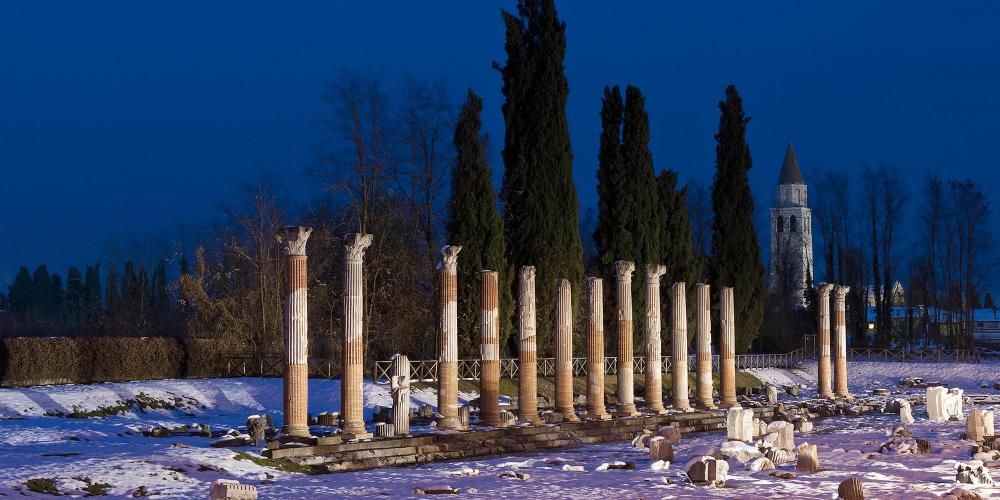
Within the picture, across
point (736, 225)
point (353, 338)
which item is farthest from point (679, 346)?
point (736, 225)

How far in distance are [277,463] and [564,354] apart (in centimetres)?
1170

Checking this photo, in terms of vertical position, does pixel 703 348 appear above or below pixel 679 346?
below

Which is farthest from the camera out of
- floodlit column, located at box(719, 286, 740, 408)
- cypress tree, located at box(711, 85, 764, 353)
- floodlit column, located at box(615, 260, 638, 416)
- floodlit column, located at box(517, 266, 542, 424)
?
cypress tree, located at box(711, 85, 764, 353)

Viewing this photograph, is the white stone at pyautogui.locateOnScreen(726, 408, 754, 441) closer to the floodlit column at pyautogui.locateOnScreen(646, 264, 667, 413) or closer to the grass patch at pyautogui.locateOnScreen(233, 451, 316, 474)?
the floodlit column at pyautogui.locateOnScreen(646, 264, 667, 413)

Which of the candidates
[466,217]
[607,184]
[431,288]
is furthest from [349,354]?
[607,184]

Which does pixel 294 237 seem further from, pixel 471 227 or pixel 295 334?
pixel 471 227

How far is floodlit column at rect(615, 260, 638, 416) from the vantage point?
34.7 m

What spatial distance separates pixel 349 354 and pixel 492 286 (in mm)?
5666

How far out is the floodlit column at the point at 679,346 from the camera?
123 ft

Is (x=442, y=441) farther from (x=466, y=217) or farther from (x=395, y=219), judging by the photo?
(x=395, y=219)

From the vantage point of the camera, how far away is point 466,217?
1697 inches

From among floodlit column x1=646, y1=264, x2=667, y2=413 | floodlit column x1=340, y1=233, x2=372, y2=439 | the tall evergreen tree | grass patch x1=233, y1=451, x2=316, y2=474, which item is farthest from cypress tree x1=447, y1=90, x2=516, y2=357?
grass patch x1=233, y1=451, x2=316, y2=474

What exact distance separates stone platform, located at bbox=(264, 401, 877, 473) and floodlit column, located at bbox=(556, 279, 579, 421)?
1131 mm

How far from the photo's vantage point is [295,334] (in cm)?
2491
